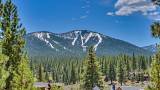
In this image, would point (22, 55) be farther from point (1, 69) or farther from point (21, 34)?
point (1, 69)

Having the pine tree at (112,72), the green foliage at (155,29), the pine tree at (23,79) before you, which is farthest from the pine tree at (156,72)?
the pine tree at (112,72)

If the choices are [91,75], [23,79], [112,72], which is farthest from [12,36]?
[112,72]

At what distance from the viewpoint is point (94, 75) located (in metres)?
76.4

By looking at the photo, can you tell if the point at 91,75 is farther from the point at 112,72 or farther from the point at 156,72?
the point at 112,72

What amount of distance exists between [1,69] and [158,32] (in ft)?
22.3

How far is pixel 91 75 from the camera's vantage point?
7625 centimetres

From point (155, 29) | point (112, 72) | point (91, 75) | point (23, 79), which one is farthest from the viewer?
point (112, 72)

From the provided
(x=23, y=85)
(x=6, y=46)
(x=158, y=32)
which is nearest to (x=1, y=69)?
(x=158, y=32)

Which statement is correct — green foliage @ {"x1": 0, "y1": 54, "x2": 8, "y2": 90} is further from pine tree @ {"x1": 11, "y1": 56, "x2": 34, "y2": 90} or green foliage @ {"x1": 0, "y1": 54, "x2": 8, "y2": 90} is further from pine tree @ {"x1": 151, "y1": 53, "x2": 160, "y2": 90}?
pine tree @ {"x1": 151, "y1": 53, "x2": 160, "y2": 90}

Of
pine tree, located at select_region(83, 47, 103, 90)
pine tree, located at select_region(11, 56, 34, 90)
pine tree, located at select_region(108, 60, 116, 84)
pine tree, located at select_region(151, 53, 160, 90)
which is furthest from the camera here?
pine tree, located at select_region(108, 60, 116, 84)

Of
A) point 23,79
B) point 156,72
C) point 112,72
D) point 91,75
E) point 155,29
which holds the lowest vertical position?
point 112,72

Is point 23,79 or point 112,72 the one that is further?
point 112,72

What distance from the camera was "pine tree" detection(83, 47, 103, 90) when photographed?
2997 inches

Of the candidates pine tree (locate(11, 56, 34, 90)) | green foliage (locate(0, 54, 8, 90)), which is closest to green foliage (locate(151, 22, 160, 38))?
green foliage (locate(0, 54, 8, 90))
